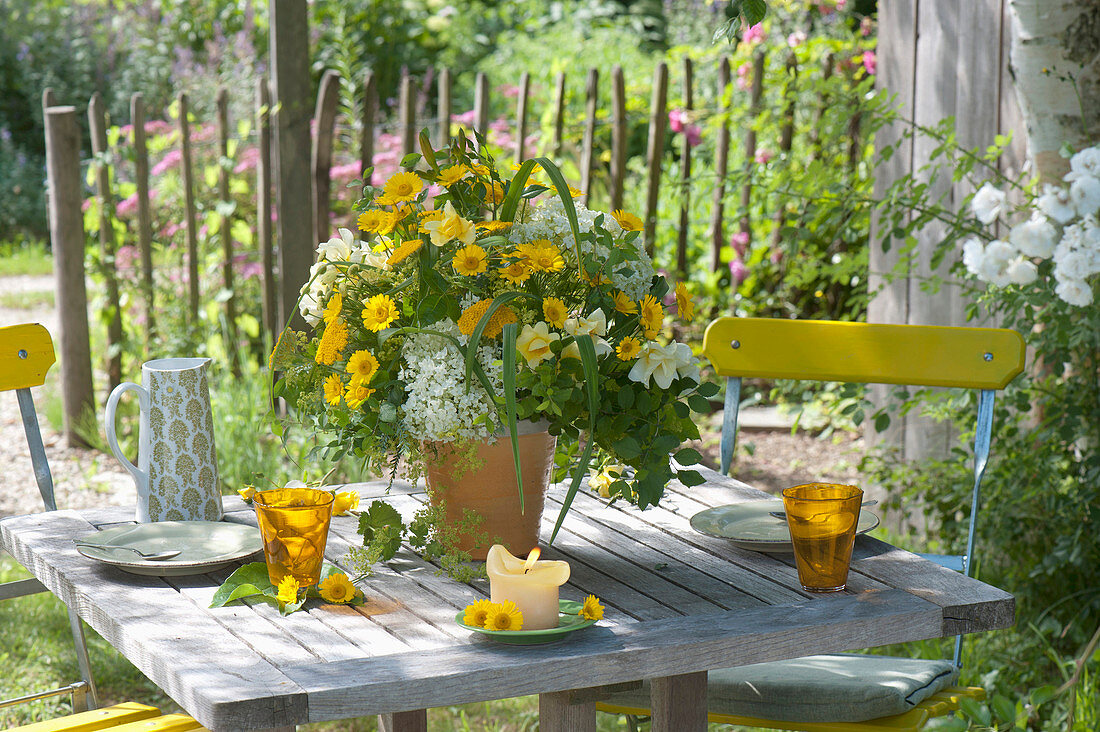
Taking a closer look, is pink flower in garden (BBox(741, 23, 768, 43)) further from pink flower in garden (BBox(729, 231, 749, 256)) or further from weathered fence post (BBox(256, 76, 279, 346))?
weathered fence post (BBox(256, 76, 279, 346))

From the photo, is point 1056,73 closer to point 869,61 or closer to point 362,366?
point 362,366

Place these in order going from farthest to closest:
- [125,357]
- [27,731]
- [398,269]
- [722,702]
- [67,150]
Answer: [125,357] → [67,150] → [722,702] → [27,731] → [398,269]

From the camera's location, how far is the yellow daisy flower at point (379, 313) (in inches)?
56.8

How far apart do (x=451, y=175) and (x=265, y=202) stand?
2607 millimetres

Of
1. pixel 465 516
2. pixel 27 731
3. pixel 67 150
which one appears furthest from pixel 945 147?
pixel 67 150

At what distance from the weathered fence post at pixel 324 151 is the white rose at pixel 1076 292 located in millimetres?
2266

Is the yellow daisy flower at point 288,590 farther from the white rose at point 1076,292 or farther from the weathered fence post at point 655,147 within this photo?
the weathered fence post at point 655,147

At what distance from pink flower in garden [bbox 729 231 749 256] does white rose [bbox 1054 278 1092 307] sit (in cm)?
226

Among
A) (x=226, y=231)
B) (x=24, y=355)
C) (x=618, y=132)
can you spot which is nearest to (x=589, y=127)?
(x=618, y=132)

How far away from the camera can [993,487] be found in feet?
9.61

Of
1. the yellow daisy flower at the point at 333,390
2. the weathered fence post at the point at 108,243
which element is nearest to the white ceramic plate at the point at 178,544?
the yellow daisy flower at the point at 333,390

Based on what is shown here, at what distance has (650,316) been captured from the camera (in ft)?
4.94

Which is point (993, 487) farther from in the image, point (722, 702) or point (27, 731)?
point (27, 731)

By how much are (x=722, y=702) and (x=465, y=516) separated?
56 cm
